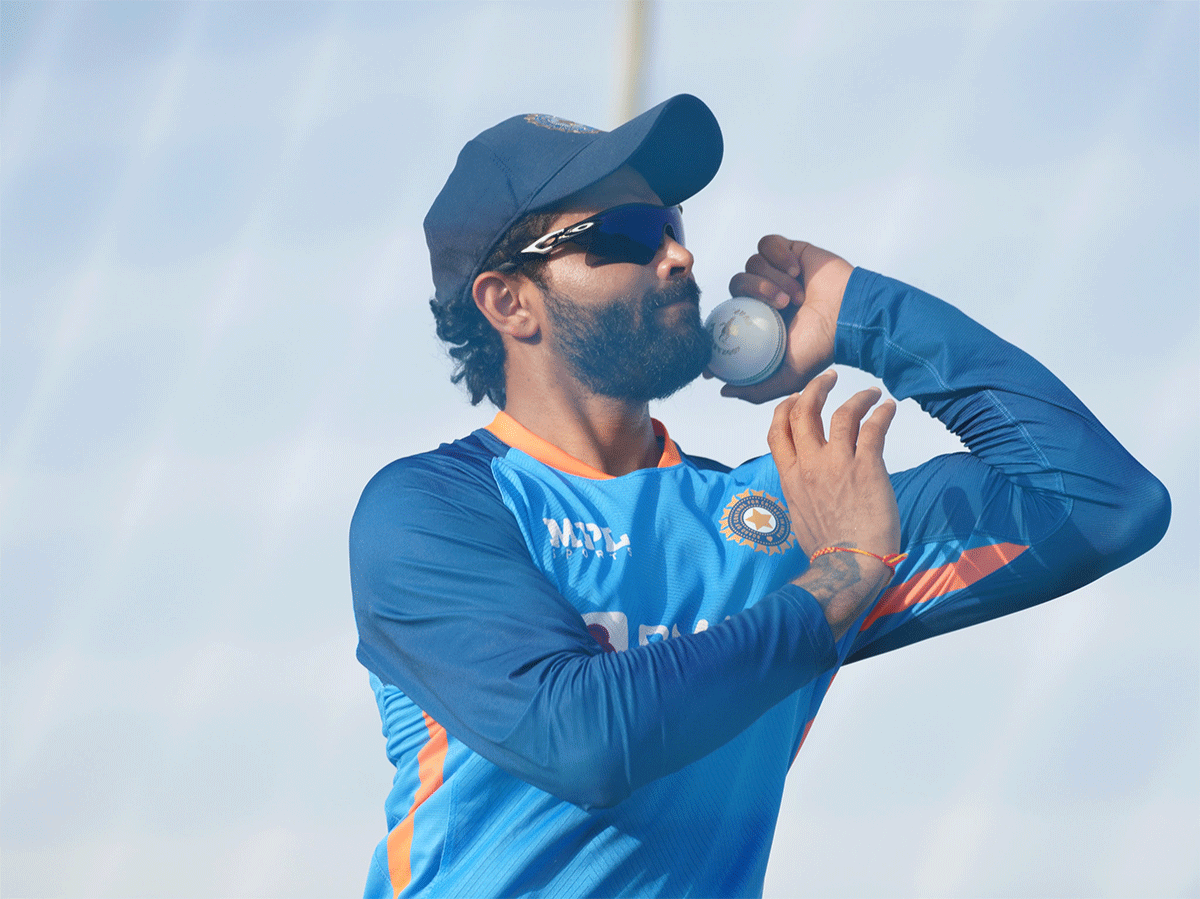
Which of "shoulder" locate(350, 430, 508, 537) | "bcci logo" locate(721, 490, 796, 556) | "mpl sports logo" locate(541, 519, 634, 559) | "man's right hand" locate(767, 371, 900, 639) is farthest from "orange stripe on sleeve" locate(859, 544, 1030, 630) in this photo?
"shoulder" locate(350, 430, 508, 537)

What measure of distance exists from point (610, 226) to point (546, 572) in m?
0.83

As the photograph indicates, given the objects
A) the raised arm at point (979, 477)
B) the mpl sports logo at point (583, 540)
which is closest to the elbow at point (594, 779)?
the mpl sports logo at point (583, 540)

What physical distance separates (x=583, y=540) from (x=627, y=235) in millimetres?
722

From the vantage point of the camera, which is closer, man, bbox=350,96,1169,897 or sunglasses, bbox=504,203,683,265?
man, bbox=350,96,1169,897

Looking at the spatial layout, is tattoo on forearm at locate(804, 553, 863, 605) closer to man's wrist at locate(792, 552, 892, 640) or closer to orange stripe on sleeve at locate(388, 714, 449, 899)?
man's wrist at locate(792, 552, 892, 640)

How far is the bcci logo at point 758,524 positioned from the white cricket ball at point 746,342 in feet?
0.98

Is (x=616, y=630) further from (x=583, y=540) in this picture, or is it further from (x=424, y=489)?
(x=424, y=489)

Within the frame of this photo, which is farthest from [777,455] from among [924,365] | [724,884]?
[724,884]

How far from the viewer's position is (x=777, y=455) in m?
2.19

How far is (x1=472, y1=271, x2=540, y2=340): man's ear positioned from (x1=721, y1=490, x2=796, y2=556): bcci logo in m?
0.66

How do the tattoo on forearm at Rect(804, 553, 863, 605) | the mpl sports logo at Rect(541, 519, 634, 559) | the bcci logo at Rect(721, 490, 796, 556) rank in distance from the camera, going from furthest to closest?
1. the bcci logo at Rect(721, 490, 796, 556)
2. the mpl sports logo at Rect(541, 519, 634, 559)
3. the tattoo on forearm at Rect(804, 553, 863, 605)

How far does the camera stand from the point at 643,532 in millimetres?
2377

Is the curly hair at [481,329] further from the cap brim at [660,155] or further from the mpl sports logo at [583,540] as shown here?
the mpl sports logo at [583,540]

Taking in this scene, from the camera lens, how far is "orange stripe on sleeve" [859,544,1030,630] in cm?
254
